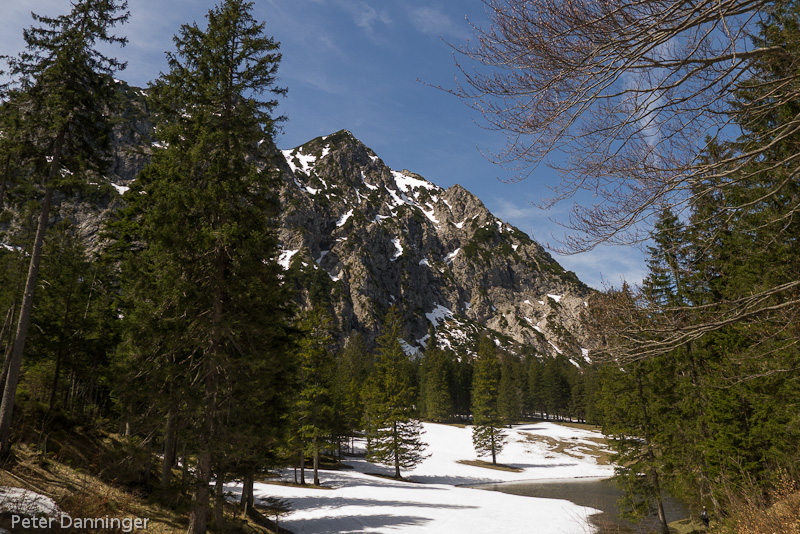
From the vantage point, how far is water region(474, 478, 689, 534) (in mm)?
20778

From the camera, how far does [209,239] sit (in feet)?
34.0

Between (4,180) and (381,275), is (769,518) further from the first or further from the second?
(381,275)

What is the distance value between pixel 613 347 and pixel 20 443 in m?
16.7

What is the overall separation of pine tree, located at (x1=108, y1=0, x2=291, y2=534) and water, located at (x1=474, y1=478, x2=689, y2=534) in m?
16.5

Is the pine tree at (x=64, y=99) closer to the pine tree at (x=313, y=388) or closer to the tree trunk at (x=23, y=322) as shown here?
the tree trunk at (x=23, y=322)

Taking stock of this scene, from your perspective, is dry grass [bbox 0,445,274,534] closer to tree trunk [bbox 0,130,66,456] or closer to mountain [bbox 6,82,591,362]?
tree trunk [bbox 0,130,66,456]

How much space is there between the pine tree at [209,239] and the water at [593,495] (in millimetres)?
16494

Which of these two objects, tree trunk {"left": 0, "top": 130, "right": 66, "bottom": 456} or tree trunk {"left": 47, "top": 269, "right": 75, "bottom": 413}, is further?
tree trunk {"left": 47, "top": 269, "right": 75, "bottom": 413}

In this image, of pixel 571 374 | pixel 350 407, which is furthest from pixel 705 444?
pixel 571 374

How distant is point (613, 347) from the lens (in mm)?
6230

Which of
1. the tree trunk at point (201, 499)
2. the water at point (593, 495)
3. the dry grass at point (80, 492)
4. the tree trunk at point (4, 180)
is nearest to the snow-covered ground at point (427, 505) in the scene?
the water at point (593, 495)

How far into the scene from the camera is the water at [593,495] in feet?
68.2

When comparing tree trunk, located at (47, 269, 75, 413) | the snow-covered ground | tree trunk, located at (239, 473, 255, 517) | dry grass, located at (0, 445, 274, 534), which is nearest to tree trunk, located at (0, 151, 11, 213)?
tree trunk, located at (47, 269, 75, 413)

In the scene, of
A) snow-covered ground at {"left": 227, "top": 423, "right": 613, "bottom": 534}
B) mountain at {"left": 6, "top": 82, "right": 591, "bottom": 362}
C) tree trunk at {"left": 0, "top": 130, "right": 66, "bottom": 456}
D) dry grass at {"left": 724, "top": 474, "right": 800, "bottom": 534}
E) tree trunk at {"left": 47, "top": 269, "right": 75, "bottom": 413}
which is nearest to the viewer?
dry grass at {"left": 724, "top": 474, "right": 800, "bottom": 534}
